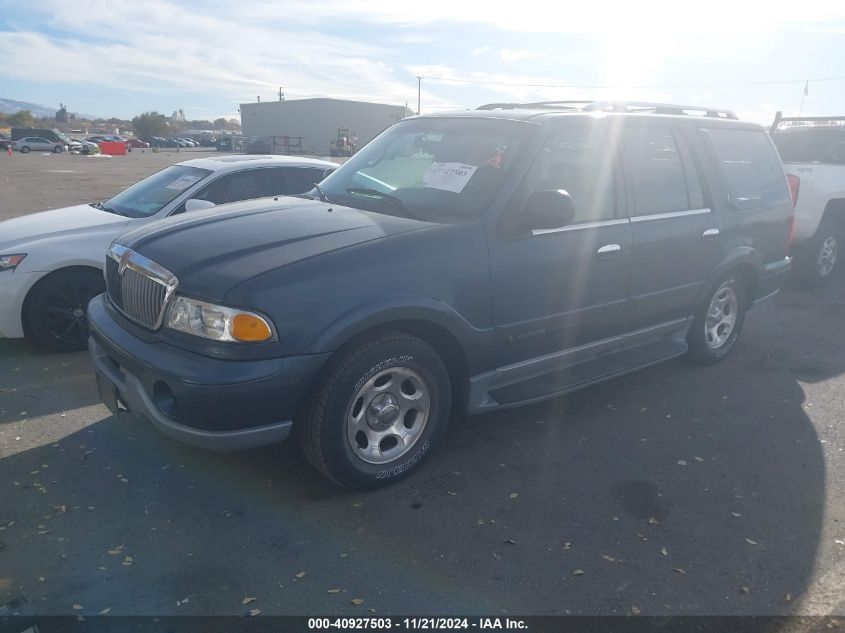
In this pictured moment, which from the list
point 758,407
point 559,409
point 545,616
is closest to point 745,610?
point 545,616

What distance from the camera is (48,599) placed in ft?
8.87

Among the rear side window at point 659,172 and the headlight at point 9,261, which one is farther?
the headlight at point 9,261

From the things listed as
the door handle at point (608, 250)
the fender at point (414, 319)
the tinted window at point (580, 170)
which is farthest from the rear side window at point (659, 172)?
the fender at point (414, 319)

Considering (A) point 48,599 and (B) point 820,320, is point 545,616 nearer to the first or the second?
(A) point 48,599

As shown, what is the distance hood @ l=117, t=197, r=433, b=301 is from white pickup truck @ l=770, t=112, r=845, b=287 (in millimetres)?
6459

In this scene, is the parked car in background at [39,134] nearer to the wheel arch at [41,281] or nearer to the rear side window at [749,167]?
the wheel arch at [41,281]

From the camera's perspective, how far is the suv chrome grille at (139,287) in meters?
3.26

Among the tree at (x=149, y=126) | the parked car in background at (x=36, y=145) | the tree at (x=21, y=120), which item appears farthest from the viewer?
the tree at (x=149, y=126)

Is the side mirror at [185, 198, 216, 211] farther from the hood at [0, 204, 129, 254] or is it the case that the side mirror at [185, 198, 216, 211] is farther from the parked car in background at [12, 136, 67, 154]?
the parked car in background at [12, 136, 67, 154]

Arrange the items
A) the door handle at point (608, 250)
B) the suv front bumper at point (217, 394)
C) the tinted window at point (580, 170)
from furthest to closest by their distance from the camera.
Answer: the door handle at point (608, 250)
the tinted window at point (580, 170)
the suv front bumper at point (217, 394)

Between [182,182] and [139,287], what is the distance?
2.93m

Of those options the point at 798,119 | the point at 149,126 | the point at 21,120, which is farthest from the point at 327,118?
the point at 798,119

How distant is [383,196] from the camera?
13.4 feet

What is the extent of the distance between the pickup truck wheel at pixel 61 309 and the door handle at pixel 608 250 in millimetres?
3981
